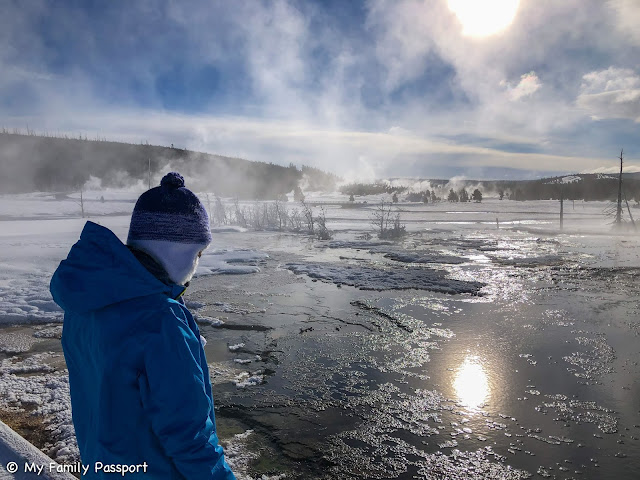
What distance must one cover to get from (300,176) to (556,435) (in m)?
89.2

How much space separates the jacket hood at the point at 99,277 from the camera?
4.03 feet

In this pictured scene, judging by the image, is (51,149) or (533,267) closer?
(533,267)

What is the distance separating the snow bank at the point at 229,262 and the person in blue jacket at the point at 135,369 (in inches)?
366

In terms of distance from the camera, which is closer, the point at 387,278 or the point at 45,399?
the point at 45,399

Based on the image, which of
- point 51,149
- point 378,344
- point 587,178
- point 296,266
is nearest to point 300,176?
point 51,149

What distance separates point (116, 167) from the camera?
6325 cm

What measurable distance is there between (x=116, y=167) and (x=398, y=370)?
6662 cm

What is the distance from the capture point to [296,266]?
39.3 feet

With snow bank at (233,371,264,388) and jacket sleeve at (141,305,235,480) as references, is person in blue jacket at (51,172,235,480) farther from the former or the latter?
snow bank at (233,371,264,388)

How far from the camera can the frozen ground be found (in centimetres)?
335

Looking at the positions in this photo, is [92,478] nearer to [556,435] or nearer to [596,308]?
[556,435]

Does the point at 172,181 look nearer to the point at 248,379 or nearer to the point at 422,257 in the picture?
the point at 248,379

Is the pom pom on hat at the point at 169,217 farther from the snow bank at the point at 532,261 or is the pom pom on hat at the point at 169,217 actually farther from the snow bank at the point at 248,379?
the snow bank at the point at 532,261

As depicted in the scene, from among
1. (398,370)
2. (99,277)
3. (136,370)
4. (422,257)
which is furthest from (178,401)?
(422,257)
